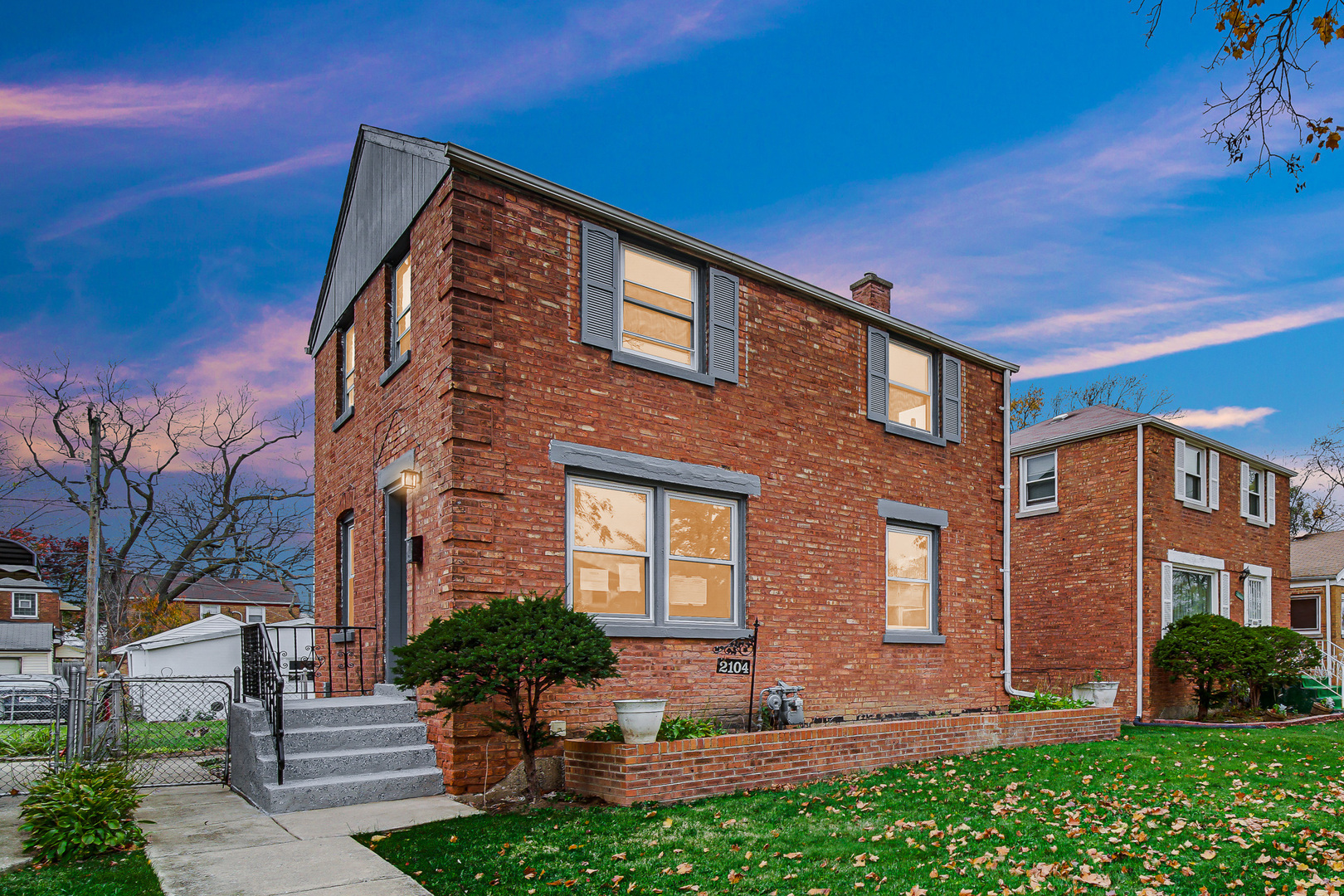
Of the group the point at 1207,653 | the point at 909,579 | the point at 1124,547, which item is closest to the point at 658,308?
the point at 909,579

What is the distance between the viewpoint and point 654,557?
961cm

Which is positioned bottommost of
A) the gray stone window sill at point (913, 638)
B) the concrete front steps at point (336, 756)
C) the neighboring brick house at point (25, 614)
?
the neighboring brick house at point (25, 614)

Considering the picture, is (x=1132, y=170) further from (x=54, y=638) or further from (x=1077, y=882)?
(x=54, y=638)

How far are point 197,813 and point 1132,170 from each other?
12436mm

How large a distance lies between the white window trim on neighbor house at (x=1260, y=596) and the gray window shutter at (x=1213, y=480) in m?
2.13

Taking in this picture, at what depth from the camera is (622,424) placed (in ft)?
31.2

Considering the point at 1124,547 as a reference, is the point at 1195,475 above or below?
above

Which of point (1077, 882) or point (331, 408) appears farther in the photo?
point (331, 408)

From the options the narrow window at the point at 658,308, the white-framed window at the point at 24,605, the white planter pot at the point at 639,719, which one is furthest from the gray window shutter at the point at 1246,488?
the white-framed window at the point at 24,605

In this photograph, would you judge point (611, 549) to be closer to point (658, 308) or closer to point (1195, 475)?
point (658, 308)

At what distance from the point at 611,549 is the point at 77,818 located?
5.05 m

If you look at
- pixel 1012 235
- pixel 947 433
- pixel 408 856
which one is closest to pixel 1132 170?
pixel 947 433

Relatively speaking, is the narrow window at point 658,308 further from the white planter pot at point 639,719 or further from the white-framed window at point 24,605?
the white-framed window at point 24,605

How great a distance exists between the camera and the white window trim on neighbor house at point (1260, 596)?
65.9 ft
